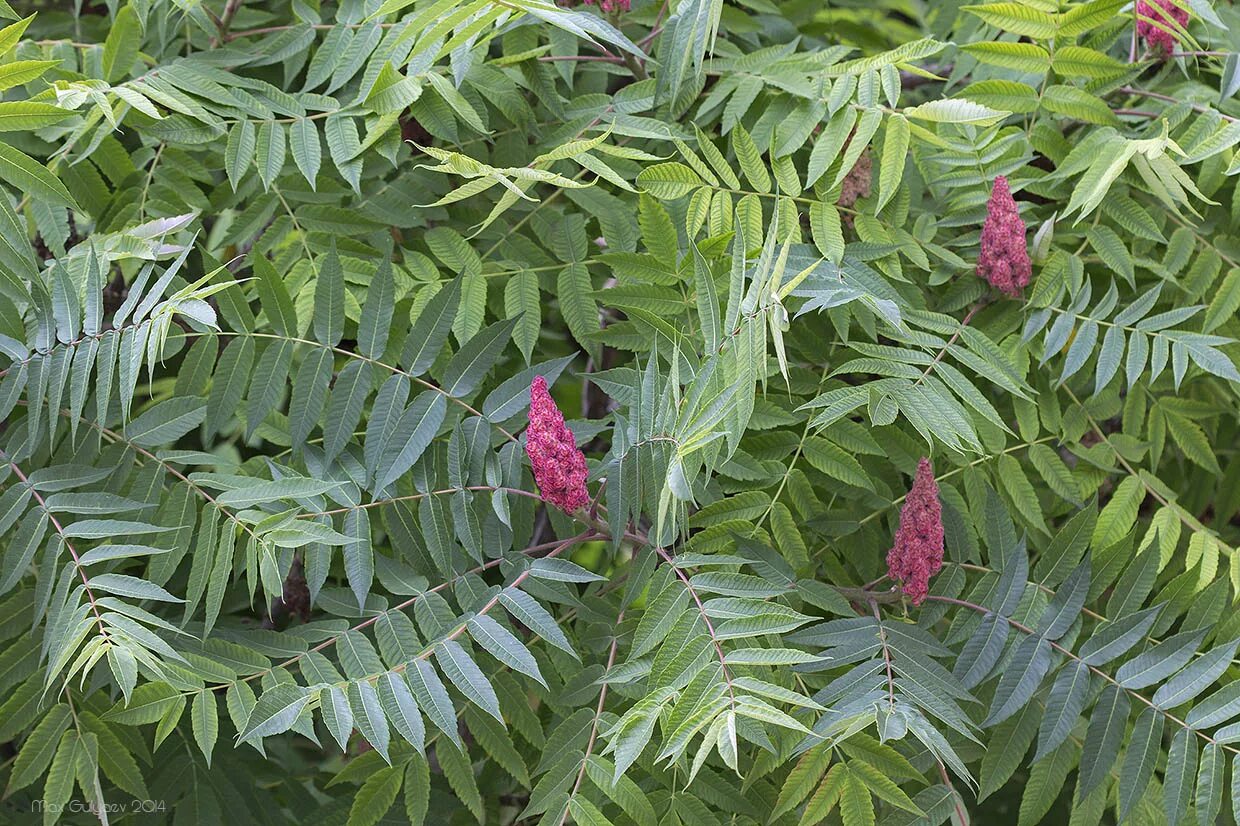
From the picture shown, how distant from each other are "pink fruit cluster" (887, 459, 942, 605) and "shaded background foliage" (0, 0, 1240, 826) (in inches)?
0.4

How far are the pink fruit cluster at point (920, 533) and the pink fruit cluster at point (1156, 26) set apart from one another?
107cm

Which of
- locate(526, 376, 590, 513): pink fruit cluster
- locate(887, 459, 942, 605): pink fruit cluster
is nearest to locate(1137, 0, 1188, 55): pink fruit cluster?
Answer: locate(887, 459, 942, 605): pink fruit cluster

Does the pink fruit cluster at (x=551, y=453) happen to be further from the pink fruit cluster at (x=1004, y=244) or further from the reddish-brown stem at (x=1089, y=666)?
the pink fruit cluster at (x=1004, y=244)

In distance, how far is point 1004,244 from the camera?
2039 mm

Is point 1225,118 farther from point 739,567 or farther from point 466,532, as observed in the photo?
point 466,532

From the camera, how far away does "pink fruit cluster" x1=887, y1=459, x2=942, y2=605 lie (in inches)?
72.1

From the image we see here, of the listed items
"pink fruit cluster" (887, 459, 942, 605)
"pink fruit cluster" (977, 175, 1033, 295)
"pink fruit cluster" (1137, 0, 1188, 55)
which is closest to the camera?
"pink fruit cluster" (887, 459, 942, 605)

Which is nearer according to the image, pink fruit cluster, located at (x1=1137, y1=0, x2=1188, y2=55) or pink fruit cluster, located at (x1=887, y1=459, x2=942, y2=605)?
pink fruit cluster, located at (x1=887, y1=459, x2=942, y2=605)

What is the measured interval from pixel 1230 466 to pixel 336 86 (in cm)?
206

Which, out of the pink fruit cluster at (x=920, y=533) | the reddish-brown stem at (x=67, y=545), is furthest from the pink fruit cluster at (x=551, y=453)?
the reddish-brown stem at (x=67, y=545)

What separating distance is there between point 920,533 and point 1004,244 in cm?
57

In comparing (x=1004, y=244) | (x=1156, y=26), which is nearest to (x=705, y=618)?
(x=1004, y=244)

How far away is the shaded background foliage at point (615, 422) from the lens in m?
1.67

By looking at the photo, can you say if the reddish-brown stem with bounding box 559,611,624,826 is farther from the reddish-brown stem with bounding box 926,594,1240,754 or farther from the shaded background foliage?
the reddish-brown stem with bounding box 926,594,1240,754
